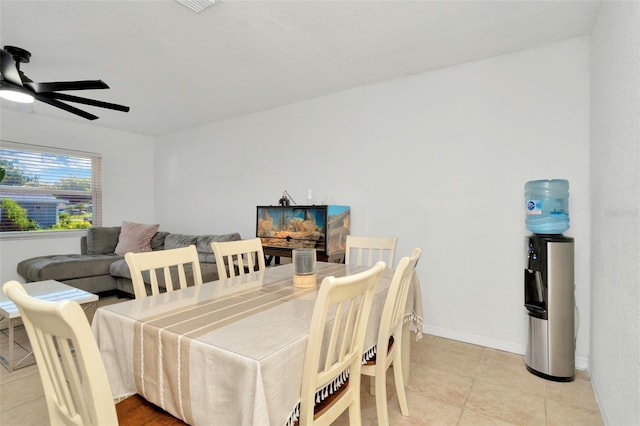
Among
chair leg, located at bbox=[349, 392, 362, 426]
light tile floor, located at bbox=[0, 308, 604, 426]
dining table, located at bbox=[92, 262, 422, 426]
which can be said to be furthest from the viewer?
light tile floor, located at bbox=[0, 308, 604, 426]

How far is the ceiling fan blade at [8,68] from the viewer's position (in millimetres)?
2326

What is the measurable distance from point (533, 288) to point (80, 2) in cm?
361

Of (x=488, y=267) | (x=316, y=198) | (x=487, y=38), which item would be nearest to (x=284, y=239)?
(x=316, y=198)

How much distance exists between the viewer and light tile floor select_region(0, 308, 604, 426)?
1.79m

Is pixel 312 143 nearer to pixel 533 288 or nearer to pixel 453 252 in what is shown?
pixel 453 252

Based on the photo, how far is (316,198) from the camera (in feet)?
12.4

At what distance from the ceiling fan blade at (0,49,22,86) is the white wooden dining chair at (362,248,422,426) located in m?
3.00

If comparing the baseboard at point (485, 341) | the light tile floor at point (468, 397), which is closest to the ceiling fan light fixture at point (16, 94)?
the light tile floor at point (468, 397)

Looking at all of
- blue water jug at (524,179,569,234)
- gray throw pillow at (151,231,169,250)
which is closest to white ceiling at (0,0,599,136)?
blue water jug at (524,179,569,234)

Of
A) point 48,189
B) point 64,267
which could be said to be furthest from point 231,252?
point 48,189

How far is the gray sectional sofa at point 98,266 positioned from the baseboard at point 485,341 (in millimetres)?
2408

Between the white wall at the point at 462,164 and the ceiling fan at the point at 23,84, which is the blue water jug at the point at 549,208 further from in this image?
the ceiling fan at the point at 23,84

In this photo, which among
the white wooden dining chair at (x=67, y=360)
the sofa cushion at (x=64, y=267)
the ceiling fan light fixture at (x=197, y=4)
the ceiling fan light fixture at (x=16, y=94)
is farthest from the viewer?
the sofa cushion at (x=64, y=267)

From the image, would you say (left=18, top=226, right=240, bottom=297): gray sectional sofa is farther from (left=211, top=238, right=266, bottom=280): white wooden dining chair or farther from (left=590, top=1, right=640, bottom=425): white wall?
(left=590, top=1, right=640, bottom=425): white wall
